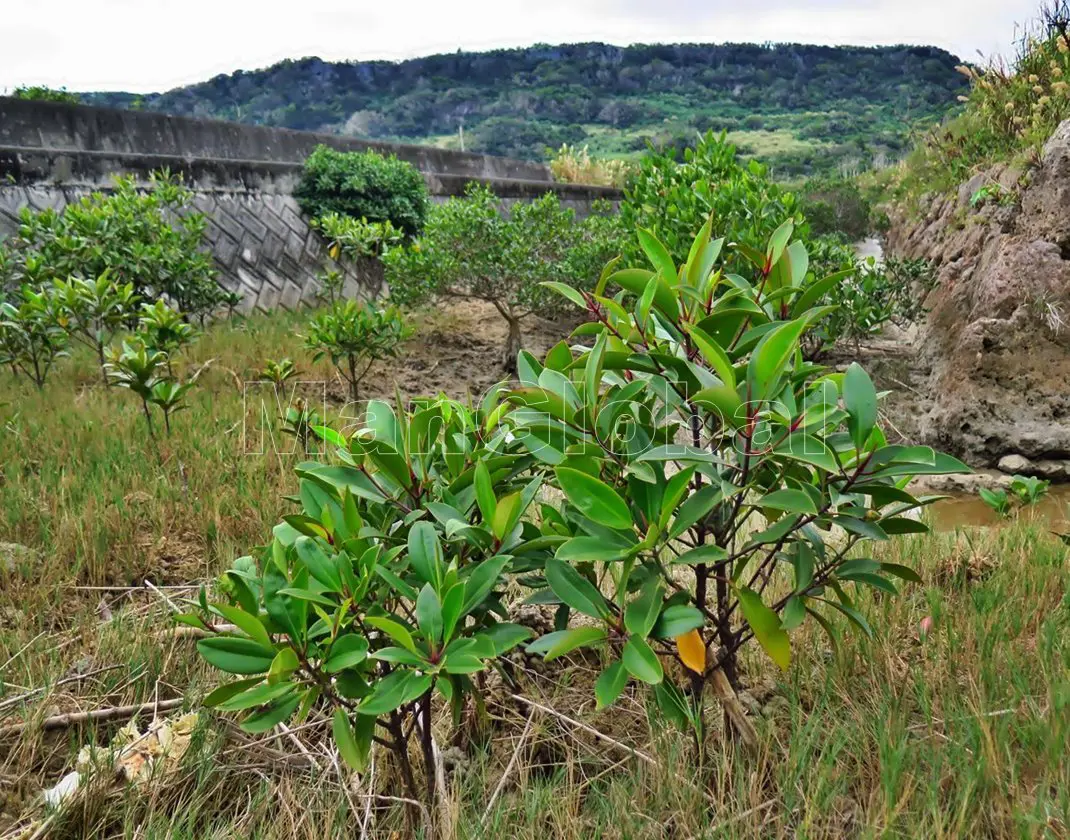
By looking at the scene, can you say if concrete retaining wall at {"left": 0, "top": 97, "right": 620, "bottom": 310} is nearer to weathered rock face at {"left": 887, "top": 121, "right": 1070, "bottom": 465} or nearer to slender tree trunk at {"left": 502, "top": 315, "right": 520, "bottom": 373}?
slender tree trunk at {"left": 502, "top": 315, "right": 520, "bottom": 373}

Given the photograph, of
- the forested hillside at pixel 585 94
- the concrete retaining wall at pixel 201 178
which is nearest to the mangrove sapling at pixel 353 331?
the concrete retaining wall at pixel 201 178

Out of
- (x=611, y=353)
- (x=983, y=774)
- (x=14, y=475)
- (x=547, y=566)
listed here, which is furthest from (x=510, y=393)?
(x=14, y=475)

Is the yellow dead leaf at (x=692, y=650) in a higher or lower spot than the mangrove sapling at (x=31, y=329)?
higher

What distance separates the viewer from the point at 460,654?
1048mm

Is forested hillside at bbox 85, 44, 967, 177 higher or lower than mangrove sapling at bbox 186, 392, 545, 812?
higher

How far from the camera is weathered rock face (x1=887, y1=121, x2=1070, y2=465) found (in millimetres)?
4855

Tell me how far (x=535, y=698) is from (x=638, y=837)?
49 centimetres

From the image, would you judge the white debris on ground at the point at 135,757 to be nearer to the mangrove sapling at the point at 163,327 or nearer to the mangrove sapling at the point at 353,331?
the mangrove sapling at the point at 163,327

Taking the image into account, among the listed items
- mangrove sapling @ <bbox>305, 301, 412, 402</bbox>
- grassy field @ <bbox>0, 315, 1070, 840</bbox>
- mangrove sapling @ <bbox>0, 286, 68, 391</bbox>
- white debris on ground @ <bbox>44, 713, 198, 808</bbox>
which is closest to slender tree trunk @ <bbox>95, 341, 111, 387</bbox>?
mangrove sapling @ <bbox>0, 286, 68, 391</bbox>

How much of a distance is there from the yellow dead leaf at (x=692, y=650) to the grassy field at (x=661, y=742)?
18 cm

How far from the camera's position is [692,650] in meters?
1.25

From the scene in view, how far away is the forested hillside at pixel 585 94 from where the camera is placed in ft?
145

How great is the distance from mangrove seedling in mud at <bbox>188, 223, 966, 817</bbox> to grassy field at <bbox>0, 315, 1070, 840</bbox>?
4.5 inches

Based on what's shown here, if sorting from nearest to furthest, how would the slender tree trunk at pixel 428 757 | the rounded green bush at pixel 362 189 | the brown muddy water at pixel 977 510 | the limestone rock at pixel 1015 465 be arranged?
1. the slender tree trunk at pixel 428 757
2. the brown muddy water at pixel 977 510
3. the limestone rock at pixel 1015 465
4. the rounded green bush at pixel 362 189
